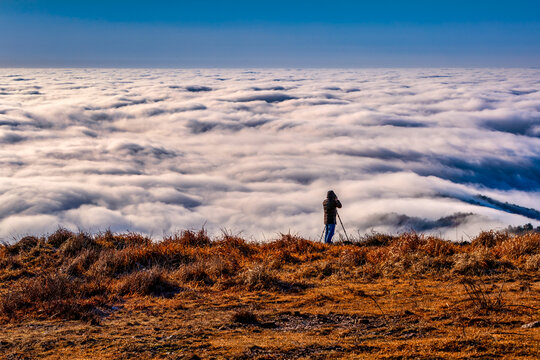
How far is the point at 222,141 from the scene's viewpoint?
511ft

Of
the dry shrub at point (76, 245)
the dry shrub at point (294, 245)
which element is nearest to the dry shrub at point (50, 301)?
the dry shrub at point (76, 245)

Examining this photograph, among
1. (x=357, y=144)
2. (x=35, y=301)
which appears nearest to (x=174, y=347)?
(x=35, y=301)

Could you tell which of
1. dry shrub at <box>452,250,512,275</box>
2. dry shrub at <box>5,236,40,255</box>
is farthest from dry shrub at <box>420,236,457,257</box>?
dry shrub at <box>5,236,40,255</box>

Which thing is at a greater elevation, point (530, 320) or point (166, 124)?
point (530, 320)

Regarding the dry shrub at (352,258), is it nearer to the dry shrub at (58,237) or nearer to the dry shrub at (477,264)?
the dry shrub at (477,264)

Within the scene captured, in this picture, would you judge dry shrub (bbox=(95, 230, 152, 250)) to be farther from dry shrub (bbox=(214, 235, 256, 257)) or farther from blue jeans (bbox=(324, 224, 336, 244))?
blue jeans (bbox=(324, 224, 336, 244))

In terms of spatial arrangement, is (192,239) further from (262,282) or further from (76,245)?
(262,282)

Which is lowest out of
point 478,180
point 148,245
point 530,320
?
point 478,180

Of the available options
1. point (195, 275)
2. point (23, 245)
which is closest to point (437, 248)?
point (195, 275)

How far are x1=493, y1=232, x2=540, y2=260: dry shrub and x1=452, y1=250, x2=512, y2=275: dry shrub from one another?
25.0 inches

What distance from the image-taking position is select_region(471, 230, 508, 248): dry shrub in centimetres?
936

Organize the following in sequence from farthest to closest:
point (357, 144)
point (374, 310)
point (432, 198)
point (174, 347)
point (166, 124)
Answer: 1. point (166, 124)
2. point (357, 144)
3. point (432, 198)
4. point (374, 310)
5. point (174, 347)

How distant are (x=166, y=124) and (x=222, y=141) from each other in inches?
1561

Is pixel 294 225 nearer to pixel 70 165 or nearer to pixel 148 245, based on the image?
pixel 148 245
